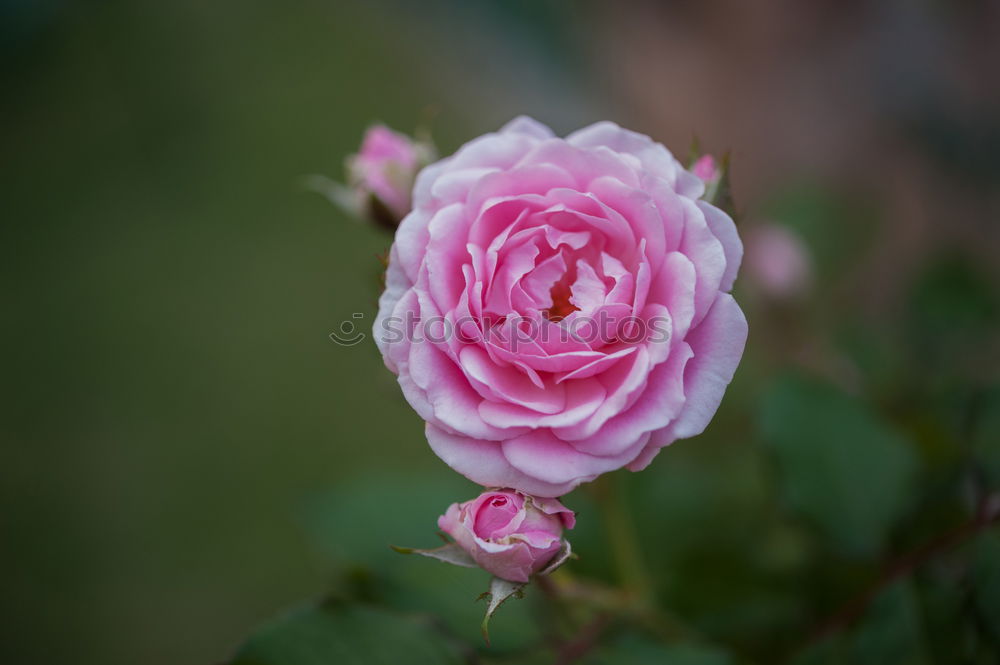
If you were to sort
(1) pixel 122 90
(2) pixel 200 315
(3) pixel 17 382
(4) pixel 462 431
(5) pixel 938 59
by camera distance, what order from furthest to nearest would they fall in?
1. (1) pixel 122 90
2. (2) pixel 200 315
3. (3) pixel 17 382
4. (5) pixel 938 59
5. (4) pixel 462 431

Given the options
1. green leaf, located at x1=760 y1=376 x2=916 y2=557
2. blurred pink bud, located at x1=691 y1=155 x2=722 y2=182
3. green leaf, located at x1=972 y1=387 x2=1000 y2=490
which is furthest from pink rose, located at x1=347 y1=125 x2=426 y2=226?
green leaf, located at x1=972 y1=387 x2=1000 y2=490

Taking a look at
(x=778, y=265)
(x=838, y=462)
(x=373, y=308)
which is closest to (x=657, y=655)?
(x=838, y=462)

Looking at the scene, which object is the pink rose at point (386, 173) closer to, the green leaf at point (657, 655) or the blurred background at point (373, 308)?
the blurred background at point (373, 308)

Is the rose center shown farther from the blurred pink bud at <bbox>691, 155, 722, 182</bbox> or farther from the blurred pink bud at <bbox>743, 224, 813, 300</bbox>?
the blurred pink bud at <bbox>743, 224, 813, 300</bbox>

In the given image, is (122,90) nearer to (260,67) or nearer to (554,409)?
(260,67)

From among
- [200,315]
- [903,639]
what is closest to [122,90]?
[200,315]

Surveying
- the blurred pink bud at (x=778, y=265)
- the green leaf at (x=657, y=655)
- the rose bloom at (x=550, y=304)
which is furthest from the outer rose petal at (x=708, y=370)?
the blurred pink bud at (x=778, y=265)

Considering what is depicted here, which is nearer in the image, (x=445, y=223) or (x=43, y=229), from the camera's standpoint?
(x=445, y=223)
